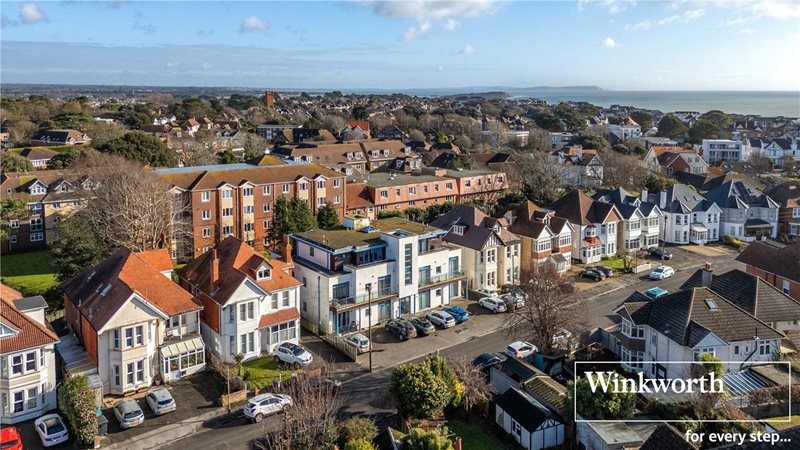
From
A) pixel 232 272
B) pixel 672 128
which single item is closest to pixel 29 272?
pixel 232 272

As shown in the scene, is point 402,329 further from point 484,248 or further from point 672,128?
point 672,128

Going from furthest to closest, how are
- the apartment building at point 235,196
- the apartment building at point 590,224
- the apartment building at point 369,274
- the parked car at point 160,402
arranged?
the apartment building at point 590,224
the apartment building at point 235,196
the apartment building at point 369,274
the parked car at point 160,402

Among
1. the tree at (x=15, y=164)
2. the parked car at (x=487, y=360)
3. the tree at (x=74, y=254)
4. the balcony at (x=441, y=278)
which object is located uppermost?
the tree at (x=15, y=164)

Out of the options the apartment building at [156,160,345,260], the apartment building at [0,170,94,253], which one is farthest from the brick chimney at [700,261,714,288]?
the apartment building at [0,170,94,253]

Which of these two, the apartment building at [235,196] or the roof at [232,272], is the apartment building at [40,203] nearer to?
the apartment building at [235,196]

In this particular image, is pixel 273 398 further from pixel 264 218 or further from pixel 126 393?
pixel 264 218

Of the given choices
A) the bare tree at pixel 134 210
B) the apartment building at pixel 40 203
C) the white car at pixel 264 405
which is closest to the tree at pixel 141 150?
the apartment building at pixel 40 203

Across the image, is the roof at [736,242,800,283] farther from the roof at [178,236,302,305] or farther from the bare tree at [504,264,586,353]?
the roof at [178,236,302,305]
